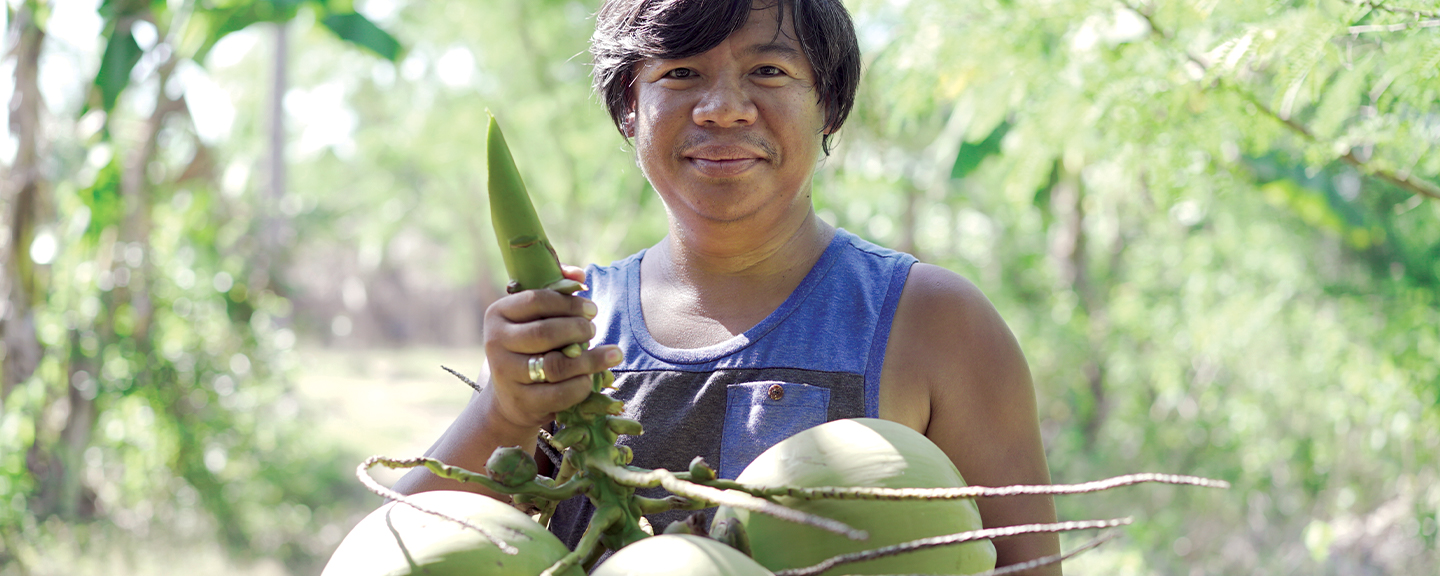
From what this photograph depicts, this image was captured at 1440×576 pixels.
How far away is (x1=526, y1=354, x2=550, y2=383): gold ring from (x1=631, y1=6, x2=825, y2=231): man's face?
38 cm

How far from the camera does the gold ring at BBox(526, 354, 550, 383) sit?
2.90 feet

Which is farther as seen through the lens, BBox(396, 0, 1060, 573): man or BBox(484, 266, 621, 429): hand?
BBox(396, 0, 1060, 573): man

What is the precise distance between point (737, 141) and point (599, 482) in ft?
1.65

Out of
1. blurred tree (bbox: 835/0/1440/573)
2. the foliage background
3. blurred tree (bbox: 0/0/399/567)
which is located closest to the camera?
blurred tree (bbox: 835/0/1440/573)

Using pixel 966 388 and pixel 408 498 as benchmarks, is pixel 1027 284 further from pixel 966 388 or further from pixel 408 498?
pixel 408 498

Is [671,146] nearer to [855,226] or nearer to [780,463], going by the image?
[780,463]

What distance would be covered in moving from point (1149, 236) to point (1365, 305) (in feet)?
8.45

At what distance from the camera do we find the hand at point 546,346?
866 mm

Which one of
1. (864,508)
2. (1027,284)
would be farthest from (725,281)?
(1027,284)

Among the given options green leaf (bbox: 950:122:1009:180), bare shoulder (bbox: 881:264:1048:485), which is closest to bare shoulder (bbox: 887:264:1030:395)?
bare shoulder (bbox: 881:264:1048:485)

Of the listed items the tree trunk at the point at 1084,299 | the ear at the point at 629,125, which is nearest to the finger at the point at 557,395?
the ear at the point at 629,125

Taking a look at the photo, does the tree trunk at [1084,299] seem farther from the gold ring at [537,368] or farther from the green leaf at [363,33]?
the gold ring at [537,368]

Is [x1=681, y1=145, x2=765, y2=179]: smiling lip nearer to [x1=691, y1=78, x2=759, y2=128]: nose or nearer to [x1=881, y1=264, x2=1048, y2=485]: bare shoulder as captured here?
[x1=691, y1=78, x2=759, y2=128]: nose

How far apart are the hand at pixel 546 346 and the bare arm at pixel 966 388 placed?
445 mm
